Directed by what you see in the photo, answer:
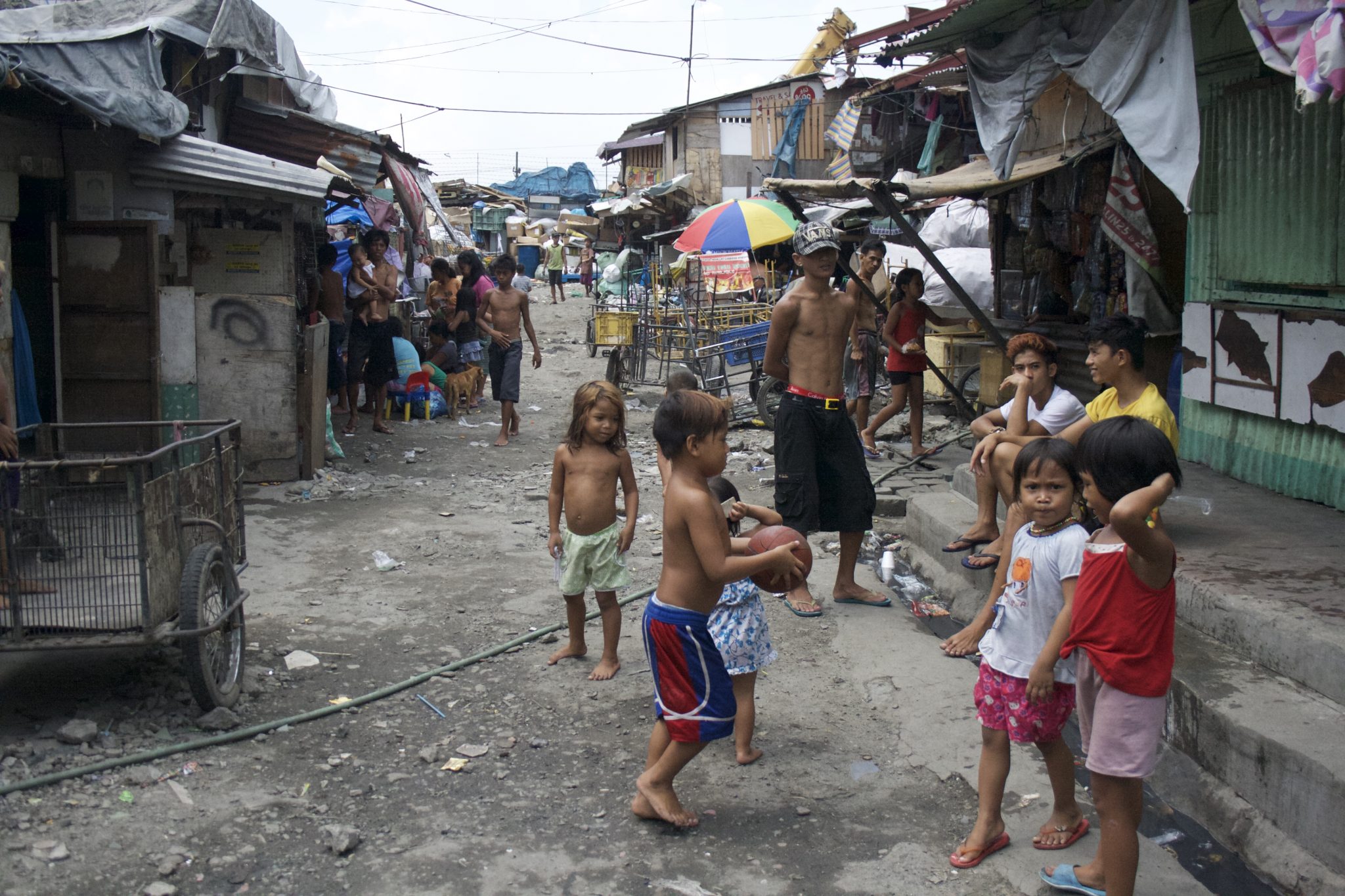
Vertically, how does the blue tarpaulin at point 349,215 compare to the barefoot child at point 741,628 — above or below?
above

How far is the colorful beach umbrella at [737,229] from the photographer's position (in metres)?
12.2

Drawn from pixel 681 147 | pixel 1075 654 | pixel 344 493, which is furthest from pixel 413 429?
pixel 681 147

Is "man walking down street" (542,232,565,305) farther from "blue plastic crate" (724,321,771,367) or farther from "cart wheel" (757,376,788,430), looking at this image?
"cart wheel" (757,376,788,430)

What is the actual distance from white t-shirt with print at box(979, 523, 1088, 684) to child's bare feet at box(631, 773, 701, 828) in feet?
3.55

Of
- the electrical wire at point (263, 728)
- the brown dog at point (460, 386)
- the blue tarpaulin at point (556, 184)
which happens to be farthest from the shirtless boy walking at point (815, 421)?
the blue tarpaulin at point (556, 184)

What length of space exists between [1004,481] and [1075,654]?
2181mm

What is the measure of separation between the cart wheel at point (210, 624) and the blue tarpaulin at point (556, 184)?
177ft

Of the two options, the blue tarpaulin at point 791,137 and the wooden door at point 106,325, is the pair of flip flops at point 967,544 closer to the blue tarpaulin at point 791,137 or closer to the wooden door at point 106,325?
the wooden door at point 106,325

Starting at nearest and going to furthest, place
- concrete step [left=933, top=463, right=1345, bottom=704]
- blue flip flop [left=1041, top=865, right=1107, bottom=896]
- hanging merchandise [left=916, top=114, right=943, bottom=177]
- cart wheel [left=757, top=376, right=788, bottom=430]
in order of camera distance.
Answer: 1. blue flip flop [left=1041, top=865, right=1107, bottom=896]
2. concrete step [left=933, top=463, right=1345, bottom=704]
3. cart wheel [left=757, top=376, right=788, bottom=430]
4. hanging merchandise [left=916, top=114, right=943, bottom=177]

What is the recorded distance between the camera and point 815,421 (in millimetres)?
5766

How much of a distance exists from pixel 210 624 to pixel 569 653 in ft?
5.30

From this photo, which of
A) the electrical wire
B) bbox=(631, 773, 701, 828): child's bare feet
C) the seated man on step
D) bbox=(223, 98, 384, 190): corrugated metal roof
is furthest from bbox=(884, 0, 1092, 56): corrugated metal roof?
bbox=(223, 98, 384, 190): corrugated metal roof

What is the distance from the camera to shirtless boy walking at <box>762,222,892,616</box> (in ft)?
18.8

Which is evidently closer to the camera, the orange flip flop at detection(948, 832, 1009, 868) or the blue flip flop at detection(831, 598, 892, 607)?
the orange flip flop at detection(948, 832, 1009, 868)
